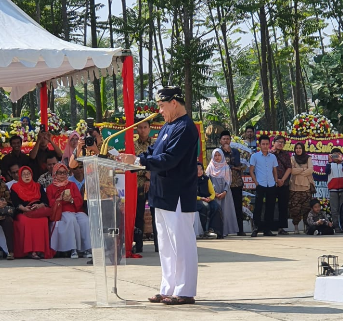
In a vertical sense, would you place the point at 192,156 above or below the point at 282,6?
below

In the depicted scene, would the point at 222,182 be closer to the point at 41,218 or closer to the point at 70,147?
the point at 70,147

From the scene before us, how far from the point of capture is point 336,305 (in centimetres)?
661

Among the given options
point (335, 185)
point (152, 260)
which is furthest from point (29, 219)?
point (335, 185)

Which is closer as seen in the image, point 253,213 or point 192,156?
point 192,156

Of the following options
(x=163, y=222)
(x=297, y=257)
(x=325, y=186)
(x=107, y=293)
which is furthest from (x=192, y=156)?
(x=325, y=186)

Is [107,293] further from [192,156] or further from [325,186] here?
[325,186]

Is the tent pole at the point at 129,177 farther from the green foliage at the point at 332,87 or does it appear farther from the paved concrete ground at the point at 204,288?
the green foliage at the point at 332,87

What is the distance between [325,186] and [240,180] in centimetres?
245

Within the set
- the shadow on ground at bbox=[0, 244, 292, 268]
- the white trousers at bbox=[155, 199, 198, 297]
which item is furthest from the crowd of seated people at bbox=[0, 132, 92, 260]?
the white trousers at bbox=[155, 199, 198, 297]

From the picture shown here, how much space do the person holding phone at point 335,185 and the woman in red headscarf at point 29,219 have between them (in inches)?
272

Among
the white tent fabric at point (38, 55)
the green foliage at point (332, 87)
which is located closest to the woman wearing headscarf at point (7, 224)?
the white tent fabric at point (38, 55)

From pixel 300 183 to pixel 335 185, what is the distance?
0.82m

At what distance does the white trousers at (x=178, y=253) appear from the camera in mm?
6645

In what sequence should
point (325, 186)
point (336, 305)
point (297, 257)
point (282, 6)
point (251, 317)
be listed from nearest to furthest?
point (251, 317), point (336, 305), point (297, 257), point (325, 186), point (282, 6)
